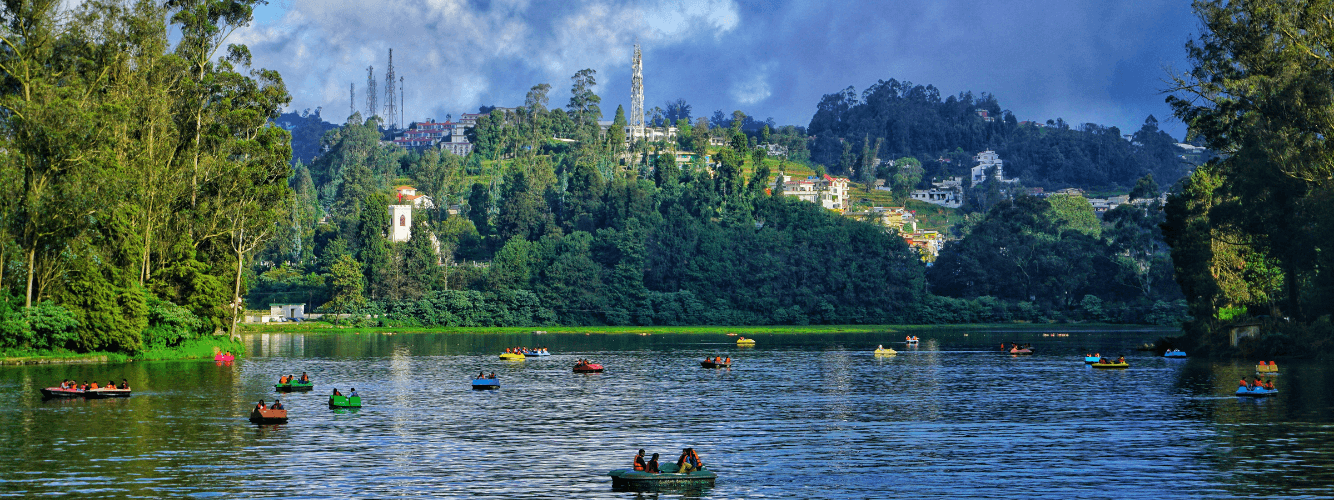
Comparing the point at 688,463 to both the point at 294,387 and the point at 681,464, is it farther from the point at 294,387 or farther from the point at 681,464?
the point at 294,387

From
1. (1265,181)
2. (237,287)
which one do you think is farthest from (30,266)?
(1265,181)

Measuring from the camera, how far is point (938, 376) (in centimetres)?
10081

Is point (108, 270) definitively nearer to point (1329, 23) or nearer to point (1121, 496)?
point (1121, 496)

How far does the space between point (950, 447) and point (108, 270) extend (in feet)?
236

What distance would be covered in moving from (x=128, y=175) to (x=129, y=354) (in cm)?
1880

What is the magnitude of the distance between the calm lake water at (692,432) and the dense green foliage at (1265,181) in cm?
952

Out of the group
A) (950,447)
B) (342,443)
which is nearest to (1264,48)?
(950,447)

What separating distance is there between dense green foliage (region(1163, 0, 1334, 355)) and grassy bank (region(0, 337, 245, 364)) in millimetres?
89952

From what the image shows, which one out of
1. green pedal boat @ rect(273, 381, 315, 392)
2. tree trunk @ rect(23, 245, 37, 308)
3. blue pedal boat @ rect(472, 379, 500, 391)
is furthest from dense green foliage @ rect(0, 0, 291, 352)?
blue pedal boat @ rect(472, 379, 500, 391)

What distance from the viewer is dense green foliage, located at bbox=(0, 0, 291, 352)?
89.9 meters

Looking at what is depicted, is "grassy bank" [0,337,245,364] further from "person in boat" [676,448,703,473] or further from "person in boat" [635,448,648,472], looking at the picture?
"person in boat" [676,448,703,473]

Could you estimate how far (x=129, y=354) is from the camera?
342 ft

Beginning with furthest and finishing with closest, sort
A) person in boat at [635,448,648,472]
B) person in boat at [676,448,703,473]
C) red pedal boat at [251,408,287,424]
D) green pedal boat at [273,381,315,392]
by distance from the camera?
1. green pedal boat at [273,381,315,392]
2. red pedal boat at [251,408,287,424]
3. person in boat at [635,448,648,472]
4. person in boat at [676,448,703,473]

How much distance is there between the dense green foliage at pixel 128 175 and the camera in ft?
295
